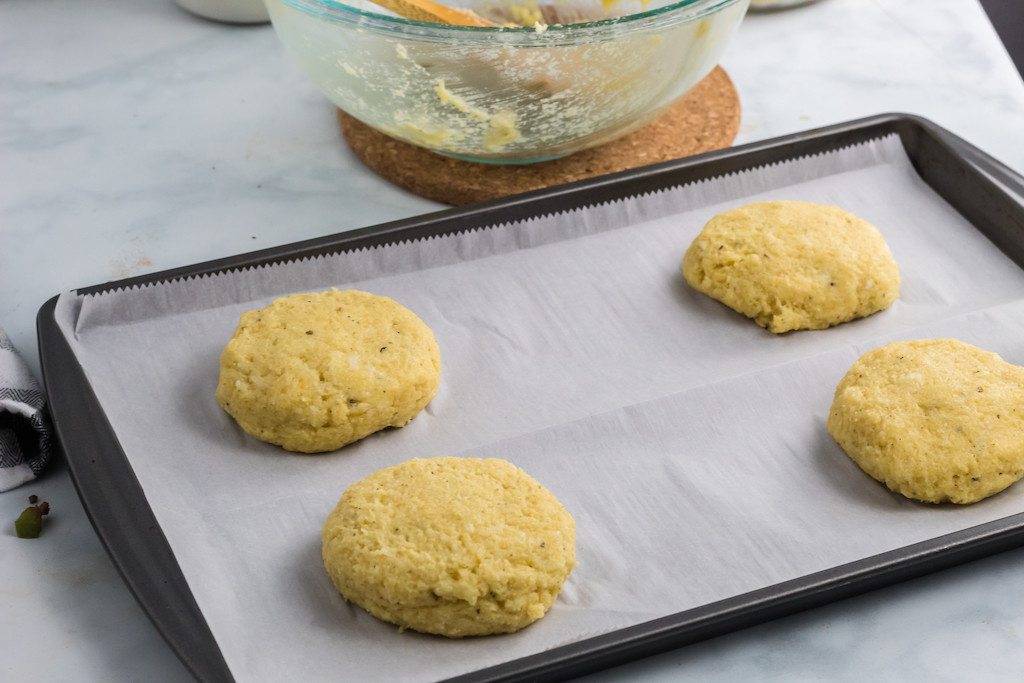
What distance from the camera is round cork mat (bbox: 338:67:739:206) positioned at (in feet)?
5.95

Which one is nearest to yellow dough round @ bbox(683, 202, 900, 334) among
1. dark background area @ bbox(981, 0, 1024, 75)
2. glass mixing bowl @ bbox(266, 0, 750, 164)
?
glass mixing bowl @ bbox(266, 0, 750, 164)

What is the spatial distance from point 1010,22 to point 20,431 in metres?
2.89

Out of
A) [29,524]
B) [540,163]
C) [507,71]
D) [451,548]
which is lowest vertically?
[29,524]

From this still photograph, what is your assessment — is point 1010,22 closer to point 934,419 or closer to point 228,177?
point 934,419

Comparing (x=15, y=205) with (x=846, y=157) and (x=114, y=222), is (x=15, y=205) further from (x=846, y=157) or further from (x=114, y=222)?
(x=846, y=157)

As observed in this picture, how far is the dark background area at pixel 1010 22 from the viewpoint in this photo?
286 cm

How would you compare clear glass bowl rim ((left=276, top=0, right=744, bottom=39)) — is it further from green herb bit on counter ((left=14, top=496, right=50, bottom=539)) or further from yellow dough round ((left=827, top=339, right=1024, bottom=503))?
green herb bit on counter ((left=14, top=496, right=50, bottom=539))

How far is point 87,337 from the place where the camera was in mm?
1496

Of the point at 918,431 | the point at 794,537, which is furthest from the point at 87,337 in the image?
the point at 918,431

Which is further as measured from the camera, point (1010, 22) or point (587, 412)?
point (1010, 22)

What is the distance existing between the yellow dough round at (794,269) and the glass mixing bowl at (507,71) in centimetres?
28

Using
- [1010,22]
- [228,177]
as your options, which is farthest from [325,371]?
[1010,22]

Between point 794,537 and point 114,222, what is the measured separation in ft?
4.35

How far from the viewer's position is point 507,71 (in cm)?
158
